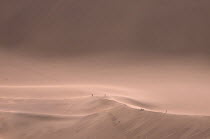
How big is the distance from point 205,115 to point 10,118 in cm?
248

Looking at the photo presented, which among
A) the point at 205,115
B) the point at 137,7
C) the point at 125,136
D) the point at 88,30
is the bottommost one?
the point at 125,136

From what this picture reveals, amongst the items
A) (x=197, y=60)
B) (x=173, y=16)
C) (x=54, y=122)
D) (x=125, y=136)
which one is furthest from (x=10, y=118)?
(x=173, y=16)

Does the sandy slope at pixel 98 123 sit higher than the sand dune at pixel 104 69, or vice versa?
the sand dune at pixel 104 69

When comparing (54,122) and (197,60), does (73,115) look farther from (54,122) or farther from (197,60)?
(197,60)

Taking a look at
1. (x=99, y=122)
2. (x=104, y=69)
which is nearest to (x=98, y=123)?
(x=99, y=122)

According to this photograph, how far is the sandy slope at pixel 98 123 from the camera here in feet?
13.8

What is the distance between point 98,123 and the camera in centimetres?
442

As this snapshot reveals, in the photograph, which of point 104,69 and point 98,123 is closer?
point 98,123

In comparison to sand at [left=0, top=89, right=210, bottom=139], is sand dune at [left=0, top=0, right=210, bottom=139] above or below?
above

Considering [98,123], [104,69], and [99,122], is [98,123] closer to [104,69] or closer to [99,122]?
[99,122]

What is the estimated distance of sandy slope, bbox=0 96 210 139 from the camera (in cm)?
420

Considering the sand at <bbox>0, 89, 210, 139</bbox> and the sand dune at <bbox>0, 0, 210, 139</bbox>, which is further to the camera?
the sand dune at <bbox>0, 0, 210, 139</bbox>

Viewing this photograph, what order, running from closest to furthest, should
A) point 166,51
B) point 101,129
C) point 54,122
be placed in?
point 101,129
point 54,122
point 166,51

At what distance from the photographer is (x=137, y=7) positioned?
11.0 m
